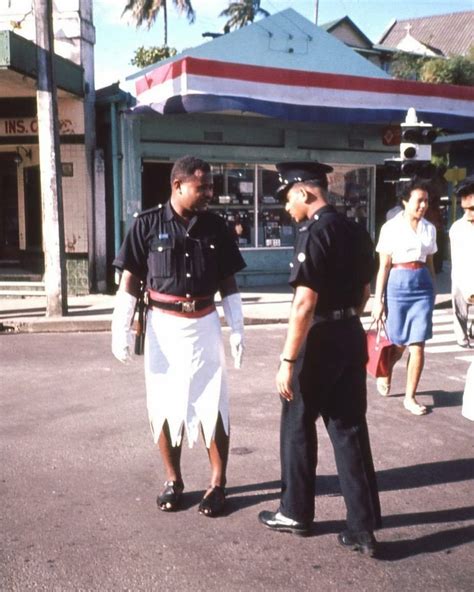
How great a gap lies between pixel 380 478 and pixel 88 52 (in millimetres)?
12449

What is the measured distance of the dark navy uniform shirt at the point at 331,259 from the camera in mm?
3463

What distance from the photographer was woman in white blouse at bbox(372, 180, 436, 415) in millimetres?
5984

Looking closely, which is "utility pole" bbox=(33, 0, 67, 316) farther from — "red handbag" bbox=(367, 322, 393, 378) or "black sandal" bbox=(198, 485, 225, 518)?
"black sandal" bbox=(198, 485, 225, 518)

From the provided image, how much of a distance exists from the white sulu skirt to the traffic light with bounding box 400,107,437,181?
294 inches

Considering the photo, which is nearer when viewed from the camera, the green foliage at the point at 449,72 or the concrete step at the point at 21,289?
the concrete step at the point at 21,289

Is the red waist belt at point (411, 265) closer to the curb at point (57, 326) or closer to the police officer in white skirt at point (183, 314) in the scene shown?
the police officer in white skirt at point (183, 314)

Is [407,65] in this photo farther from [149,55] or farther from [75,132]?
[75,132]

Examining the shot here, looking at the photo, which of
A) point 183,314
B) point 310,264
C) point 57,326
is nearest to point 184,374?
point 183,314

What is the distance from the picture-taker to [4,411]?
247 inches

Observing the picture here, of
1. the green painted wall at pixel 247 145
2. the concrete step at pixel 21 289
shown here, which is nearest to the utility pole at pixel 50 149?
the concrete step at pixel 21 289

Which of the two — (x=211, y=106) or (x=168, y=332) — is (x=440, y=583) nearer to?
(x=168, y=332)

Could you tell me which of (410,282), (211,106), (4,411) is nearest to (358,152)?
(211,106)

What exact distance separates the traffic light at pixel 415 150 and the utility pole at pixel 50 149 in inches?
214

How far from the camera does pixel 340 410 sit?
12.0 ft
